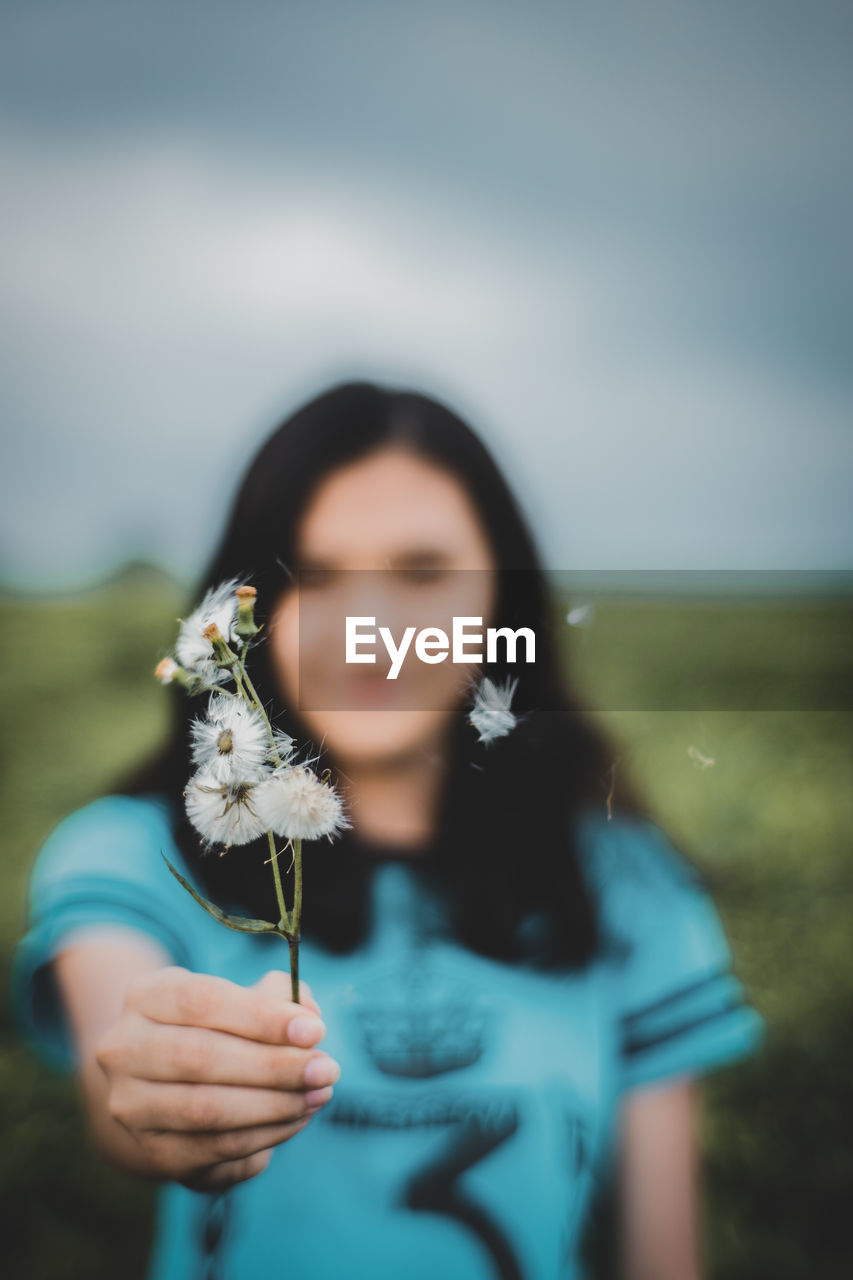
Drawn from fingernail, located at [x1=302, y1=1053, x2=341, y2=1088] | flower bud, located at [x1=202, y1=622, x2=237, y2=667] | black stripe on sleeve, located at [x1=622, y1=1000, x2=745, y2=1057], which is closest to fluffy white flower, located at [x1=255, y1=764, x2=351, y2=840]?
flower bud, located at [x1=202, y1=622, x2=237, y2=667]

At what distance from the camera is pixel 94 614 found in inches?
35.8

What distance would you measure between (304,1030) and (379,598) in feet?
1.38

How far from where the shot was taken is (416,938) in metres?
0.87

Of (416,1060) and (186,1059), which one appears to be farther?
(416,1060)

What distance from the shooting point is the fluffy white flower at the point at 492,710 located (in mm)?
891

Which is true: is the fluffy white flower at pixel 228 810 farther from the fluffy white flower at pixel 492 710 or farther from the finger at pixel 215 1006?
the fluffy white flower at pixel 492 710

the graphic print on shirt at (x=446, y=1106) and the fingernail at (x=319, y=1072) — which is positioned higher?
the fingernail at (x=319, y=1072)

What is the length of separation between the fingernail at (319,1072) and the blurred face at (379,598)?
0.92ft

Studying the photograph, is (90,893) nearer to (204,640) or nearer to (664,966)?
(204,640)

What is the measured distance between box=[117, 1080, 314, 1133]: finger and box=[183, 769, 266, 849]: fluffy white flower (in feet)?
0.75

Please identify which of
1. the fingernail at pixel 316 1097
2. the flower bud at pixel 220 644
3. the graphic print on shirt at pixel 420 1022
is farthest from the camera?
the graphic print on shirt at pixel 420 1022

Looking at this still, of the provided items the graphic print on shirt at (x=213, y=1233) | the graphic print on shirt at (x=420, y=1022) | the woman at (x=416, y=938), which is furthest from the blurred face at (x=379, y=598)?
the graphic print on shirt at (x=213, y=1233)

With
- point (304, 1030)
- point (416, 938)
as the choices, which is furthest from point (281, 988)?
point (416, 938)

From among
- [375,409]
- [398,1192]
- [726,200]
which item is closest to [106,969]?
[398,1192]
